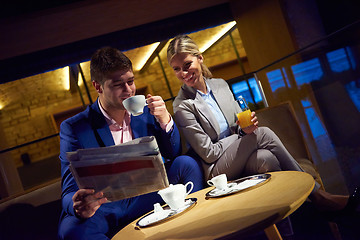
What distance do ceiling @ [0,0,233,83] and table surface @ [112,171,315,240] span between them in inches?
167

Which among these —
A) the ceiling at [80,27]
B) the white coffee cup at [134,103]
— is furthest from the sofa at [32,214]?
the ceiling at [80,27]

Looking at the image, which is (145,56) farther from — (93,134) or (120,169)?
(120,169)

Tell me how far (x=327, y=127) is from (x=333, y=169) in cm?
62

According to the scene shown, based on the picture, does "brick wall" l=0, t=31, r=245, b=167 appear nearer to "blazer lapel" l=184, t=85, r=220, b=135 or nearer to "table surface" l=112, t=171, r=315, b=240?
"blazer lapel" l=184, t=85, r=220, b=135

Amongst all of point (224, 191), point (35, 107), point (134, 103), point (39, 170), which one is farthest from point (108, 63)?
point (35, 107)

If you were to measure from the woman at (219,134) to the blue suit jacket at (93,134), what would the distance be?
0.70ft

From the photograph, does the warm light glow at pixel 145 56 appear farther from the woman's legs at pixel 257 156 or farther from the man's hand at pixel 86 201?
the man's hand at pixel 86 201

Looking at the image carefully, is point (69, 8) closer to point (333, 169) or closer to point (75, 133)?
point (75, 133)

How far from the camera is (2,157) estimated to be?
16.0 ft

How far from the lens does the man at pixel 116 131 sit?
1.42 m

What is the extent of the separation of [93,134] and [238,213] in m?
0.92

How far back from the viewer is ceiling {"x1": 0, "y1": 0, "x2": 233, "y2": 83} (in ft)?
14.7

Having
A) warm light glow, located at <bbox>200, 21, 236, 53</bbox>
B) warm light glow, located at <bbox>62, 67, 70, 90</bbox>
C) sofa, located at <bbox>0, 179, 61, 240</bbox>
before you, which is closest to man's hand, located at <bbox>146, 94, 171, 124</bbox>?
sofa, located at <bbox>0, 179, 61, 240</bbox>

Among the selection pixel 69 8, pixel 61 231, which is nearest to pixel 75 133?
pixel 61 231
